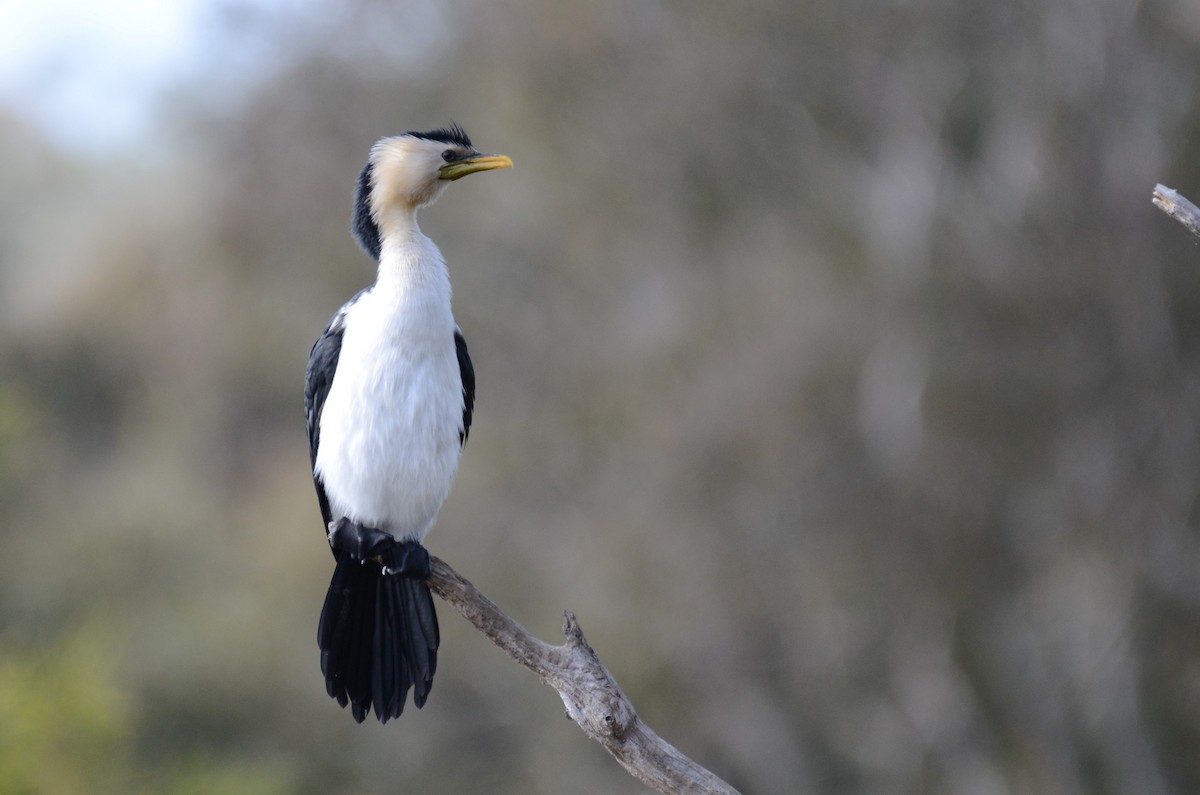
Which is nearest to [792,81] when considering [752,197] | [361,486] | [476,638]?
[752,197]

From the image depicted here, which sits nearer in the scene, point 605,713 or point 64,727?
point 605,713

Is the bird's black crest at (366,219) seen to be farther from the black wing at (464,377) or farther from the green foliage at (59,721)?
the green foliage at (59,721)

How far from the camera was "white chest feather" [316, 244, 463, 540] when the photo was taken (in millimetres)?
3320

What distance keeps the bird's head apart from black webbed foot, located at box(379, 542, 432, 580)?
825mm

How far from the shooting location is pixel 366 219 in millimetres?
3646

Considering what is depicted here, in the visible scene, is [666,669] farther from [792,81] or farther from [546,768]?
[792,81]

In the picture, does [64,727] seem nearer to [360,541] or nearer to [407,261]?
[360,541]

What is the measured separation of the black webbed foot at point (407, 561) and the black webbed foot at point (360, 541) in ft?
0.07

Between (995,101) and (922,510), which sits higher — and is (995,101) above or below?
above

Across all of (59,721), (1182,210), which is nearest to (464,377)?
(1182,210)

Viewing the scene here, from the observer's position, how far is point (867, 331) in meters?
11.0

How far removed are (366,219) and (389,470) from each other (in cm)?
75

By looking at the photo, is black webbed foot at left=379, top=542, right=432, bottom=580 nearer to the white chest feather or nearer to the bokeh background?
the white chest feather

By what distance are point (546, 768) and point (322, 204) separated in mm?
6148
